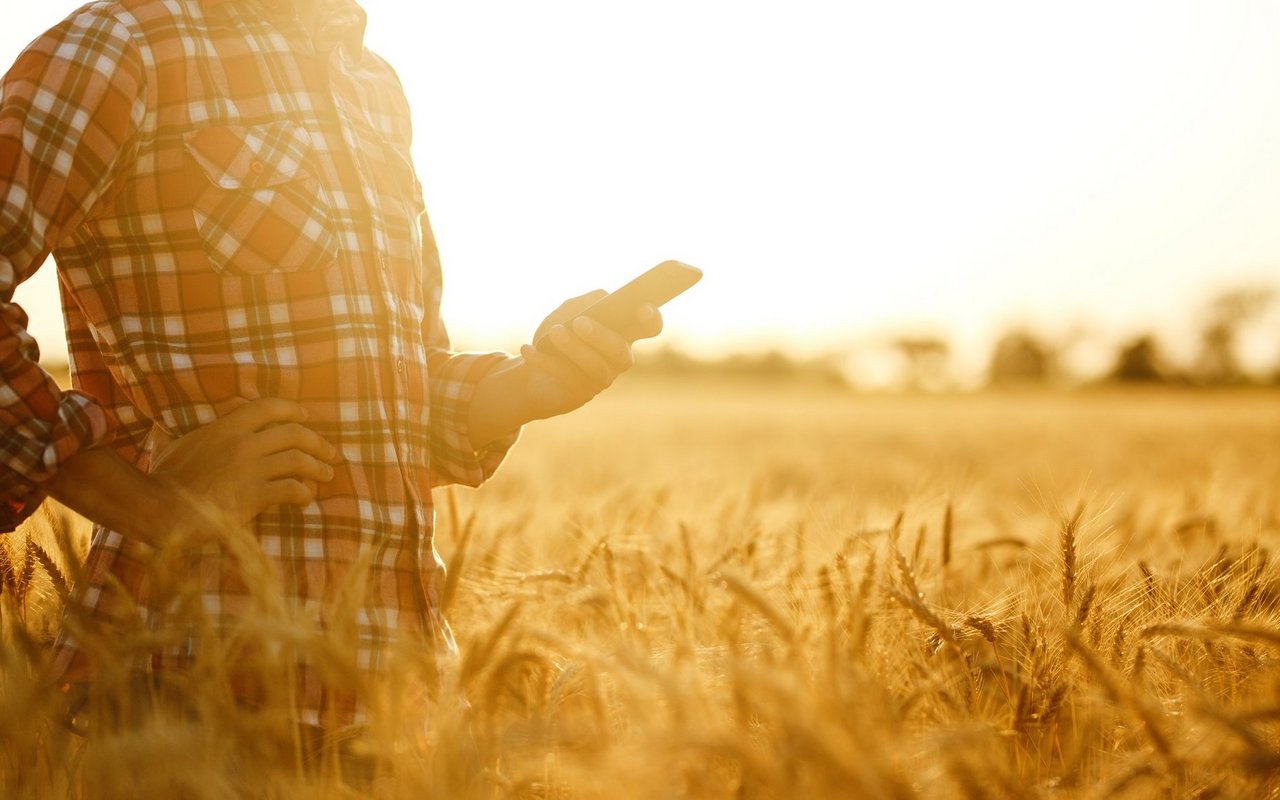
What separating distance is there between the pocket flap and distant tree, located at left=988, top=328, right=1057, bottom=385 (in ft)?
116

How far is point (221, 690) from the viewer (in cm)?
90

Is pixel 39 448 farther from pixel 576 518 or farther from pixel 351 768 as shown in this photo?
pixel 576 518

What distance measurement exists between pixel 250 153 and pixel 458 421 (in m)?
0.51

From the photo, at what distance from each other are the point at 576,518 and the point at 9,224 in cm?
169

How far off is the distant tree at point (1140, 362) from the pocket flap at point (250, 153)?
33.5 m

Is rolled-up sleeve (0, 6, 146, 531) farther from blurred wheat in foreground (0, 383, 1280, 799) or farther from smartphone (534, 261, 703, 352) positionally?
smartphone (534, 261, 703, 352)

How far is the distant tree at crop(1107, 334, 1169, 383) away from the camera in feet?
100

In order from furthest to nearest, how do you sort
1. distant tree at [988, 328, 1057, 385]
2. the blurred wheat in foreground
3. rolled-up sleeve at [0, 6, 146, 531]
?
distant tree at [988, 328, 1057, 385], rolled-up sleeve at [0, 6, 146, 531], the blurred wheat in foreground

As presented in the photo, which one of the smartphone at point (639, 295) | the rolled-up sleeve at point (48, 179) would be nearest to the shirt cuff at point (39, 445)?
the rolled-up sleeve at point (48, 179)

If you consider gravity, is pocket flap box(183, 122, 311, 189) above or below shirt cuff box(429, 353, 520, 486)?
above

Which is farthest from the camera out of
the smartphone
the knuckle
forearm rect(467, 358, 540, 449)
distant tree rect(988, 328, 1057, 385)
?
distant tree rect(988, 328, 1057, 385)

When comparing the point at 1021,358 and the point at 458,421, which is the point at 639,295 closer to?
the point at 458,421

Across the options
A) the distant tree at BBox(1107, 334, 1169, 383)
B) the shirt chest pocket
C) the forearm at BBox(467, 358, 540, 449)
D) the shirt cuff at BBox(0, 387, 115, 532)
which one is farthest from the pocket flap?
the distant tree at BBox(1107, 334, 1169, 383)

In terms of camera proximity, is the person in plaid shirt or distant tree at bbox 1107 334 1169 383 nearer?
the person in plaid shirt
